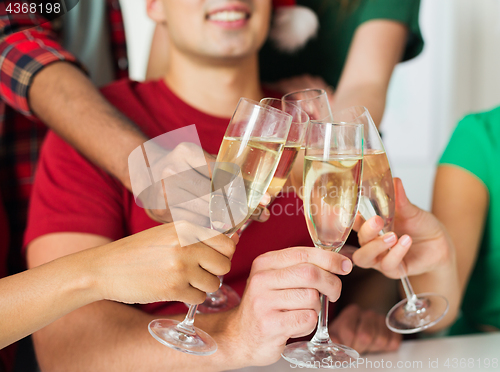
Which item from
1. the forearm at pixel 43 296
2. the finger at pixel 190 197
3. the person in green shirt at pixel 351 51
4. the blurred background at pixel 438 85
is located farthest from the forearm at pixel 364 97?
the blurred background at pixel 438 85

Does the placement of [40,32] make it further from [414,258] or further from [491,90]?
[491,90]

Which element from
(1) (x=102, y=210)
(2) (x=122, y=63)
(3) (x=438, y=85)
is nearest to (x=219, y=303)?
(1) (x=102, y=210)

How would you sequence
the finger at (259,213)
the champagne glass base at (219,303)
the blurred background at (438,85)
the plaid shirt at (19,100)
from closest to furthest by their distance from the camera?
the finger at (259,213), the champagne glass base at (219,303), the plaid shirt at (19,100), the blurred background at (438,85)

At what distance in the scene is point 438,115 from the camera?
9.34ft

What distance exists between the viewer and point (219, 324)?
2.18ft

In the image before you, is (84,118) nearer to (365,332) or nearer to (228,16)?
(228,16)

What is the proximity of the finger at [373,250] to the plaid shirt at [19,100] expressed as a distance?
0.70m

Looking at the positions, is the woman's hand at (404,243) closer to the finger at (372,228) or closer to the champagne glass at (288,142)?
the finger at (372,228)

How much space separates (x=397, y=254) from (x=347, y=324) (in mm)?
283

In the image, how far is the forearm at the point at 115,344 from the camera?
66 centimetres

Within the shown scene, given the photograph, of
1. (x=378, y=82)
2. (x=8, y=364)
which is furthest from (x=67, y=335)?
(x=378, y=82)

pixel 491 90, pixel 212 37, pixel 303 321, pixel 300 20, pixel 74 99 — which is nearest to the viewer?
pixel 303 321

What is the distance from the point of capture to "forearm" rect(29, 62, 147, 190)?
29.4 inches

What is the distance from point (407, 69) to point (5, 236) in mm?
2558
